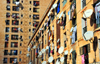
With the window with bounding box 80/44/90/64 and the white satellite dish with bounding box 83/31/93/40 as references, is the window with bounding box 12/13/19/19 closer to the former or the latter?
the window with bounding box 80/44/90/64

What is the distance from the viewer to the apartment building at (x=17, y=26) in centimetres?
9075

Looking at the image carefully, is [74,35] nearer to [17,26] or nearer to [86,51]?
[86,51]

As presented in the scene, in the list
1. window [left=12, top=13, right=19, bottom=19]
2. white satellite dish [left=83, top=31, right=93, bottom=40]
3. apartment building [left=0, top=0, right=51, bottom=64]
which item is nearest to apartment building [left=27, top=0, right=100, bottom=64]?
white satellite dish [left=83, top=31, right=93, bottom=40]

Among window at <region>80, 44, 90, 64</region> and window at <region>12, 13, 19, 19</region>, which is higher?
window at <region>12, 13, 19, 19</region>

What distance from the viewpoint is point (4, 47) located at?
91312 mm

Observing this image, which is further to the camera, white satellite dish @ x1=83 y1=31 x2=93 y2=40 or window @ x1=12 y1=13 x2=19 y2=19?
window @ x1=12 y1=13 x2=19 y2=19

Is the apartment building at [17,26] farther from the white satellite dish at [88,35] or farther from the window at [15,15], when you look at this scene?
the white satellite dish at [88,35]

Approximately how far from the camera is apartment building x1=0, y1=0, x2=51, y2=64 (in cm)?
9075

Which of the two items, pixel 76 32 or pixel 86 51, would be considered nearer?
pixel 86 51

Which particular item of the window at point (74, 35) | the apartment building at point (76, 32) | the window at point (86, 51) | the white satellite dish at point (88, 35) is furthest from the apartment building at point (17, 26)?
the white satellite dish at point (88, 35)

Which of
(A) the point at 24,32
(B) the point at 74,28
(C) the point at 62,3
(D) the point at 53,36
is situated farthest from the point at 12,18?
(B) the point at 74,28

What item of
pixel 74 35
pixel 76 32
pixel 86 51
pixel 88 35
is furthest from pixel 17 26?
pixel 88 35

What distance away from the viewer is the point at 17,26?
9450 centimetres

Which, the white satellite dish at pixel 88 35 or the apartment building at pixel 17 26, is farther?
the apartment building at pixel 17 26
